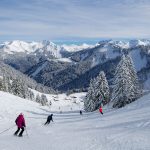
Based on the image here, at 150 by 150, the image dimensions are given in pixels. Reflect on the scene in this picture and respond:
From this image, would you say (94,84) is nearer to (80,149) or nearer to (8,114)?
(8,114)

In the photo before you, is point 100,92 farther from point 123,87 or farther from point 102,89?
point 123,87

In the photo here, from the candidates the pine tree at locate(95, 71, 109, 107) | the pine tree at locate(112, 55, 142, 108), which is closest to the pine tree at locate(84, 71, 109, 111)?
the pine tree at locate(95, 71, 109, 107)

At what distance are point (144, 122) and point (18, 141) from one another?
1029cm

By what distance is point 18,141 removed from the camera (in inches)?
949

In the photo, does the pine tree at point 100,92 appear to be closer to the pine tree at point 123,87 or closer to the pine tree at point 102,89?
the pine tree at point 102,89

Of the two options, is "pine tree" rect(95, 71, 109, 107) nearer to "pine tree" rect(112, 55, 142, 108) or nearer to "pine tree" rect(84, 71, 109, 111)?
"pine tree" rect(84, 71, 109, 111)

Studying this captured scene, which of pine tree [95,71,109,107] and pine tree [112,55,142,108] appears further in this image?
pine tree [95,71,109,107]

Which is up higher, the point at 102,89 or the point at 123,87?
A: the point at 123,87

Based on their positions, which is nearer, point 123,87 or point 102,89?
point 123,87

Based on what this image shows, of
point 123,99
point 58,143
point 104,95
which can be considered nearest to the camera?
point 58,143

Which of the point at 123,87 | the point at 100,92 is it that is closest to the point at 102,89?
the point at 100,92

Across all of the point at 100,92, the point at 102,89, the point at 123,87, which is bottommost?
the point at 100,92

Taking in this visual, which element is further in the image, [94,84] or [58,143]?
[94,84]

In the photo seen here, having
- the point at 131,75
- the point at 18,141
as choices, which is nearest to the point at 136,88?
the point at 131,75
